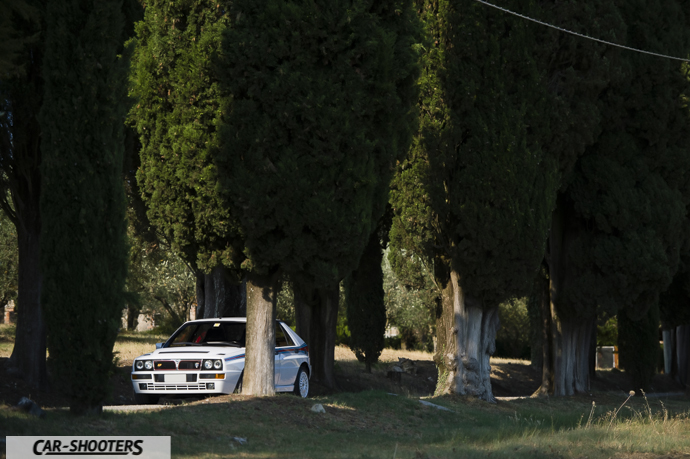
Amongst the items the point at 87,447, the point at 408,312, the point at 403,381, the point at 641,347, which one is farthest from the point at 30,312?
the point at 408,312

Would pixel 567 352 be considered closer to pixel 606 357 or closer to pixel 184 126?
pixel 184 126

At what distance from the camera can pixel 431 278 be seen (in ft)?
54.4

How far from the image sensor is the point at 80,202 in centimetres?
791

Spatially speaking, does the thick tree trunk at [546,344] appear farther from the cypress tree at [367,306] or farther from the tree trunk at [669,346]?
the tree trunk at [669,346]

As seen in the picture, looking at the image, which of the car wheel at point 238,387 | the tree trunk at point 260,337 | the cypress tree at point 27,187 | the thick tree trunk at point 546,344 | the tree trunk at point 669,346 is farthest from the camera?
the tree trunk at point 669,346

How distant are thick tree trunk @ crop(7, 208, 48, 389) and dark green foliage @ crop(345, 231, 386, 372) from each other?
30.0 ft

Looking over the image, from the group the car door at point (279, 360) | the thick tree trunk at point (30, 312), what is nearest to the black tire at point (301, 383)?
the car door at point (279, 360)

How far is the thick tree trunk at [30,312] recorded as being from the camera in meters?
12.4

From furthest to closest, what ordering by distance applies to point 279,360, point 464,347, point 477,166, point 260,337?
1. point 464,347
2. point 477,166
3. point 279,360
4. point 260,337

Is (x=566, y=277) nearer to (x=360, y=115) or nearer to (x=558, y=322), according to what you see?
(x=558, y=322)

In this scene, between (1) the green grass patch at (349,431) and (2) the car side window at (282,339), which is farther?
(2) the car side window at (282,339)

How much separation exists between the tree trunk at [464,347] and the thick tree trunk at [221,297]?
205 inches

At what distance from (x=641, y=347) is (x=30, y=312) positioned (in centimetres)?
1894

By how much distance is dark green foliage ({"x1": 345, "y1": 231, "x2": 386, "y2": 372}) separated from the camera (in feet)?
64.5
